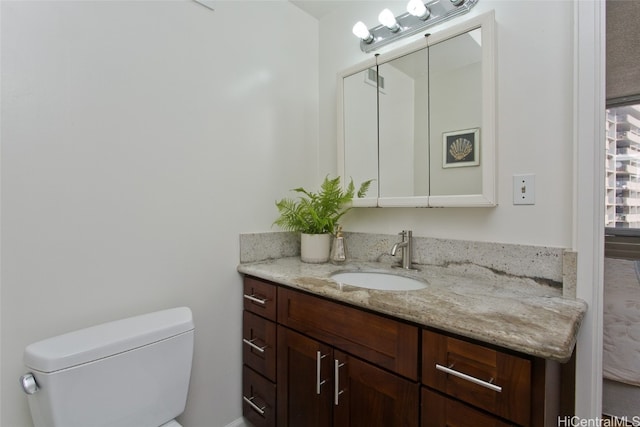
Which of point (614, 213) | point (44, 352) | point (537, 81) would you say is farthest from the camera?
point (614, 213)

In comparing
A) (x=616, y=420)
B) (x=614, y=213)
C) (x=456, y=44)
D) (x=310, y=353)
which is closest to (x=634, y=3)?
(x=456, y=44)

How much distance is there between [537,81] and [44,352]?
5.67 ft

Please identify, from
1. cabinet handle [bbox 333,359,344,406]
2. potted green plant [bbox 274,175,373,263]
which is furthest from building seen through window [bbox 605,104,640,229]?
cabinet handle [bbox 333,359,344,406]

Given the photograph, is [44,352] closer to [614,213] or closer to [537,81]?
[537,81]

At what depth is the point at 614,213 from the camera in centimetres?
130

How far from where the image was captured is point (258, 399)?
1329mm

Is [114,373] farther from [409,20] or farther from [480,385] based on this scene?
[409,20]

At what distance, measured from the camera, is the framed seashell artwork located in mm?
1148

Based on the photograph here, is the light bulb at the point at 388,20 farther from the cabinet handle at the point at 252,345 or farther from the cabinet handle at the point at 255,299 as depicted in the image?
the cabinet handle at the point at 252,345

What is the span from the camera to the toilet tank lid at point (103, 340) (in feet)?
2.56

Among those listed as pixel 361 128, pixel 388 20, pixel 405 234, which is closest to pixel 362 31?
pixel 388 20

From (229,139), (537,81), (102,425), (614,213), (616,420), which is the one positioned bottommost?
(616,420)

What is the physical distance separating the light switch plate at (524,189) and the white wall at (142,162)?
1.04m

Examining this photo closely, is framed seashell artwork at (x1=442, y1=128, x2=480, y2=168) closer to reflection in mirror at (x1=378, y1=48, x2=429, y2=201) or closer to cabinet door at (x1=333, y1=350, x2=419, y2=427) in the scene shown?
reflection in mirror at (x1=378, y1=48, x2=429, y2=201)
